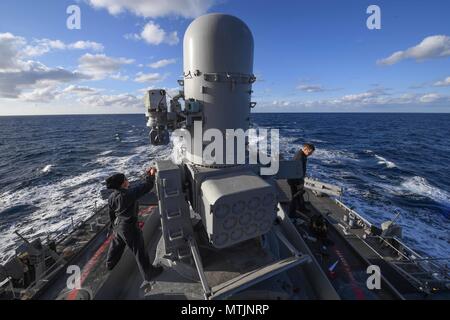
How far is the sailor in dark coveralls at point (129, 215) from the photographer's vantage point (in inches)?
203

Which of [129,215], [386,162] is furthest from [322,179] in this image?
[129,215]

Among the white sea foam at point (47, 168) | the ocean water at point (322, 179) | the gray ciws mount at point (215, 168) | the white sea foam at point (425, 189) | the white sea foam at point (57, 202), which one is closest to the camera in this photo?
the gray ciws mount at point (215, 168)

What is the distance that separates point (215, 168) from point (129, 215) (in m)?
2.23

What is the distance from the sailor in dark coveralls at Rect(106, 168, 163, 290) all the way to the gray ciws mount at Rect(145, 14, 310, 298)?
42cm

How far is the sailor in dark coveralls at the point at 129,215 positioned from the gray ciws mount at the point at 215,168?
0.42 m

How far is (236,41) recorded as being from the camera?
5.10 m

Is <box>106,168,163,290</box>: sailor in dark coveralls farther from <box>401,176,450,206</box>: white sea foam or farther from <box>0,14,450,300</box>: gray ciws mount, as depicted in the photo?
<box>401,176,450,206</box>: white sea foam

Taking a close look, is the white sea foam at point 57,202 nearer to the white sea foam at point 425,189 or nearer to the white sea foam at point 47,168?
the white sea foam at point 47,168

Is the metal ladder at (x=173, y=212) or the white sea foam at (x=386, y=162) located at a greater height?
the metal ladder at (x=173, y=212)

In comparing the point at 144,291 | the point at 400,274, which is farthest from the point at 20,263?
the point at 400,274

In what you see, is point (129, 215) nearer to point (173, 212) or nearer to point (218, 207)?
point (173, 212)

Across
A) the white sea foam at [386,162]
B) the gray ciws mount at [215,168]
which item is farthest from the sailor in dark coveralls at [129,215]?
the white sea foam at [386,162]

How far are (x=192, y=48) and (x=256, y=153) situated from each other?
2.95m

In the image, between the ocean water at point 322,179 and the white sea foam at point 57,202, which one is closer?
the white sea foam at point 57,202
